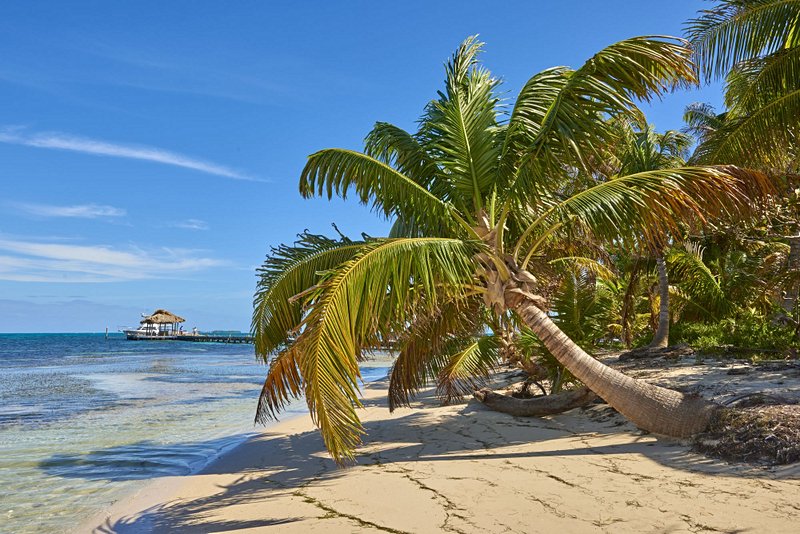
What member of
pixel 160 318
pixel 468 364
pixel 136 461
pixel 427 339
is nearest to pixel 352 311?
pixel 427 339

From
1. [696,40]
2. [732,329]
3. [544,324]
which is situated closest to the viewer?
[544,324]

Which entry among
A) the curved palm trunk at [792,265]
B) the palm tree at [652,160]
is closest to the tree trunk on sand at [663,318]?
the palm tree at [652,160]

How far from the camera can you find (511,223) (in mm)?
8078

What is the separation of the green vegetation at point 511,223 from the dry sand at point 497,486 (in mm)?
736

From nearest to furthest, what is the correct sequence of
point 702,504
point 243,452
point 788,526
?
point 788,526 < point 702,504 < point 243,452

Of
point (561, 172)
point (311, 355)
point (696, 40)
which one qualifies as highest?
point (696, 40)

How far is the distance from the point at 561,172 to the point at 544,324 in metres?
1.83

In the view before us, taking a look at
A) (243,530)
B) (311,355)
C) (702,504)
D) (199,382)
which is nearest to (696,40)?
(702,504)

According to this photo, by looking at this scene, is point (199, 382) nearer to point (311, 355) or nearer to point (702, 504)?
point (311, 355)

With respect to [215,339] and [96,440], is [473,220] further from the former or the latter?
[215,339]

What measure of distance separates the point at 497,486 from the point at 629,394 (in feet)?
6.66

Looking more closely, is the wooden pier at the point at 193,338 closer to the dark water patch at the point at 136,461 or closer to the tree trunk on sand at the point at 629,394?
the dark water patch at the point at 136,461

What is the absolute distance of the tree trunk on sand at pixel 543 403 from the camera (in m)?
8.16

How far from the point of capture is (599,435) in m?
6.88
